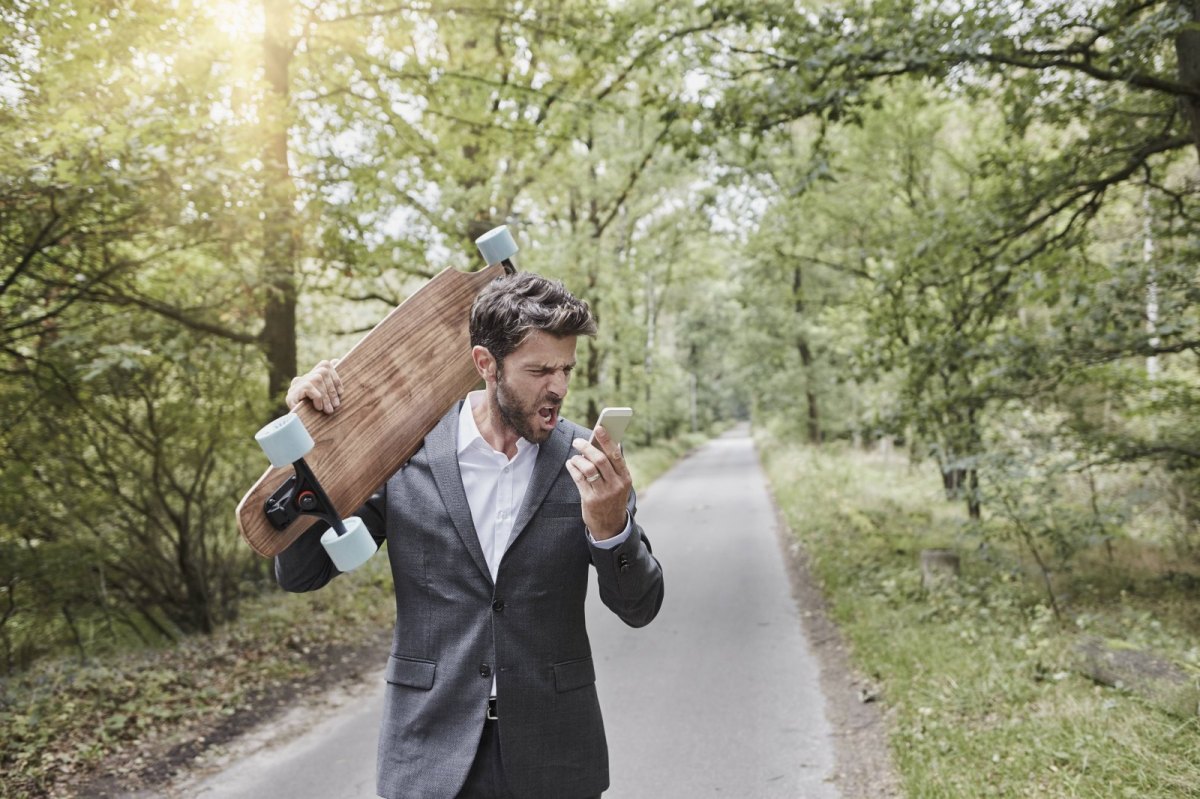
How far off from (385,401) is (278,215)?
5696 millimetres

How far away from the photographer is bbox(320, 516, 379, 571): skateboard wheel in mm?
1754

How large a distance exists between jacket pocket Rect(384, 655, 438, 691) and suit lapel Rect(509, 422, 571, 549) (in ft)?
1.19

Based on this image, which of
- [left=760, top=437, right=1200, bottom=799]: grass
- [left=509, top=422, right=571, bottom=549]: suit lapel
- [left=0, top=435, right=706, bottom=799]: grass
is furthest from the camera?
[left=0, top=435, right=706, bottom=799]: grass

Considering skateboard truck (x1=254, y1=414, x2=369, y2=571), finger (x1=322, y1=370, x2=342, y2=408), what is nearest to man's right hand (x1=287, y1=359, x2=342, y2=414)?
finger (x1=322, y1=370, x2=342, y2=408)

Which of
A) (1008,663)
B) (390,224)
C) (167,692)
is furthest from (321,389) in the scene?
(390,224)

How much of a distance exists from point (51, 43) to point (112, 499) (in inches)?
157

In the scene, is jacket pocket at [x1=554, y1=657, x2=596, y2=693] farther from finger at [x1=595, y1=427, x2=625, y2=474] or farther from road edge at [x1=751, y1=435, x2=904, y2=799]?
road edge at [x1=751, y1=435, x2=904, y2=799]

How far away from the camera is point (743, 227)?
20.1 metres

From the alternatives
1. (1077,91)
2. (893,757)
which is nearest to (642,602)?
(893,757)

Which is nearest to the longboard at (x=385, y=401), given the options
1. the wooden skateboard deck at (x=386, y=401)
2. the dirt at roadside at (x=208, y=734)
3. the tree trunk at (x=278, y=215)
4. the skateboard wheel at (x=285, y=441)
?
the wooden skateboard deck at (x=386, y=401)

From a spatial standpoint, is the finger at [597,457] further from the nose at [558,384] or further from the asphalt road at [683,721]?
the asphalt road at [683,721]

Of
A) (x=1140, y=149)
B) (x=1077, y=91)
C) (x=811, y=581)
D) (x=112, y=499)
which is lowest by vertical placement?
(x=811, y=581)

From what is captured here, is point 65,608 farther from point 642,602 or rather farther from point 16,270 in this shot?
point 642,602

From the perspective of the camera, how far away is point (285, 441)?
1.66 metres
